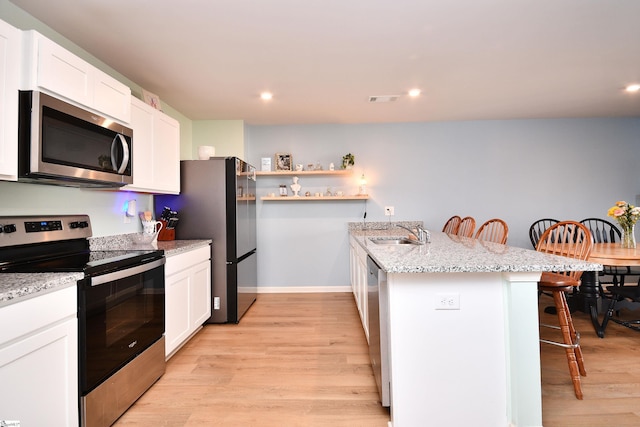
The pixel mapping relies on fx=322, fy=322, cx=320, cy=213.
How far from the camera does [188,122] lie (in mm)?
4145

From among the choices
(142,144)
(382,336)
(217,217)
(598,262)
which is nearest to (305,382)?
(382,336)

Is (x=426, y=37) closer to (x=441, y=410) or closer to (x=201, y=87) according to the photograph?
(x=201, y=87)

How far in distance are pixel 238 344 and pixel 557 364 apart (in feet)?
7.88

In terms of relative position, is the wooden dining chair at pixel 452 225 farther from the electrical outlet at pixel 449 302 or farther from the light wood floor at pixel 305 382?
the electrical outlet at pixel 449 302

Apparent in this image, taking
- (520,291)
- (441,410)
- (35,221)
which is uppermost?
(35,221)

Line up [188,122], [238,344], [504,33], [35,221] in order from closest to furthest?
1. [35,221]
2. [504,33]
3. [238,344]
4. [188,122]

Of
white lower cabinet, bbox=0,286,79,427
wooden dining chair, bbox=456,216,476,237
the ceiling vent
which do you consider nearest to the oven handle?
white lower cabinet, bbox=0,286,79,427

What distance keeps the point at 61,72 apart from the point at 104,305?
4.11 ft

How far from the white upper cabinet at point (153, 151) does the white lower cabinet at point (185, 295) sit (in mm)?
649

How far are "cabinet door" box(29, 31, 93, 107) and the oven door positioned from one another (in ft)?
3.33

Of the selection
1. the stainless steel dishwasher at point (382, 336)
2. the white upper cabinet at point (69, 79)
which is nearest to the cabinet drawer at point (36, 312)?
the white upper cabinet at point (69, 79)

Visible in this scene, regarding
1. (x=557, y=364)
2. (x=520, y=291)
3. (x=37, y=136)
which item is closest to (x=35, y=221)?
(x=37, y=136)

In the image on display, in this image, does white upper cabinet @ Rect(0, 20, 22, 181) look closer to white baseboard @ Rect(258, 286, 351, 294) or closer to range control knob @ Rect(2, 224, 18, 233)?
range control knob @ Rect(2, 224, 18, 233)

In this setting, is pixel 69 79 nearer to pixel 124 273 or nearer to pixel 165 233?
pixel 124 273
